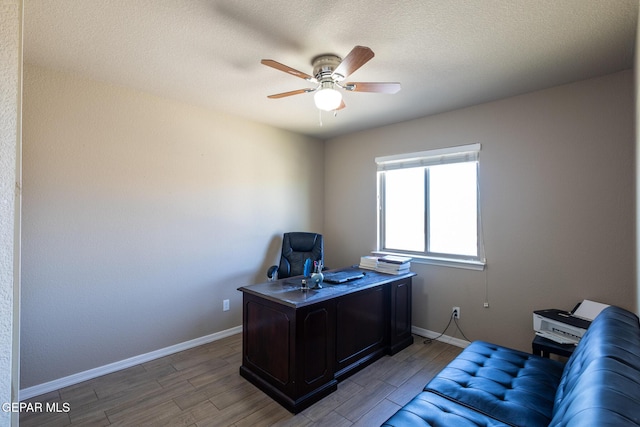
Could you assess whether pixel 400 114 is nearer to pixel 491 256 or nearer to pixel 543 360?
pixel 491 256

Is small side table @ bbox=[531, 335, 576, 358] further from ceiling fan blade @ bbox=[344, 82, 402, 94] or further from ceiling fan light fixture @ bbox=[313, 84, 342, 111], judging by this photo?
ceiling fan light fixture @ bbox=[313, 84, 342, 111]

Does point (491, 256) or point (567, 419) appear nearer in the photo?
point (567, 419)

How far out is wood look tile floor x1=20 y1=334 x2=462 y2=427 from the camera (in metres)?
1.96

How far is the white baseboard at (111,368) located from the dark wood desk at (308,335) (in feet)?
3.00

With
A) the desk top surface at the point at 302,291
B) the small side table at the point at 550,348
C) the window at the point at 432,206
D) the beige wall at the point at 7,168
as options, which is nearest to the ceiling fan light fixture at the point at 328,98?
the desk top surface at the point at 302,291

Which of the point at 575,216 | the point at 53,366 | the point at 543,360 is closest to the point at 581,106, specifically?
the point at 575,216

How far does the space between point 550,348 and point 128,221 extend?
3.55m

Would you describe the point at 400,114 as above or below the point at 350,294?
above

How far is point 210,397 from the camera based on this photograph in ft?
7.22

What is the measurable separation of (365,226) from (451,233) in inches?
43.4

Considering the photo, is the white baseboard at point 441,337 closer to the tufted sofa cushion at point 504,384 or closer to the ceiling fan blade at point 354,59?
the tufted sofa cushion at point 504,384

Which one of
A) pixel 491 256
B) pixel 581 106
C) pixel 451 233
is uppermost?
pixel 581 106

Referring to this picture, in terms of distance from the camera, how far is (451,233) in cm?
326

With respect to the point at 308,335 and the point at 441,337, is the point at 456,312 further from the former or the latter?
the point at 308,335
